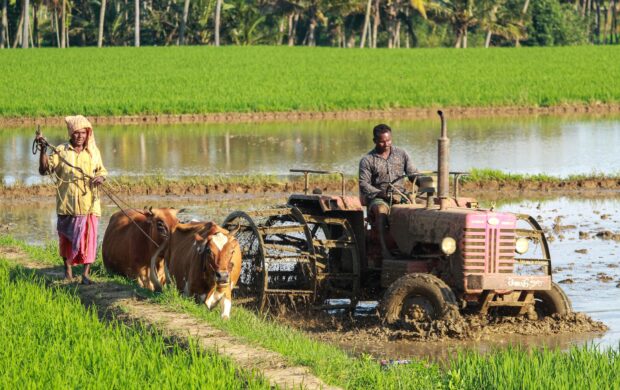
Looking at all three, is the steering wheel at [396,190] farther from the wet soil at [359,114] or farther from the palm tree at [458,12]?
the palm tree at [458,12]

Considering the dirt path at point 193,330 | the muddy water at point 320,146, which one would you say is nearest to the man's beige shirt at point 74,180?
the dirt path at point 193,330

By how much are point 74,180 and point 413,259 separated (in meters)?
3.31

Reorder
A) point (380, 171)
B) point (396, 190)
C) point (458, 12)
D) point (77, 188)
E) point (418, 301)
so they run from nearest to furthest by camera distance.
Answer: point (418, 301), point (396, 190), point (380, 171), point (77, 188), point (458, 12)

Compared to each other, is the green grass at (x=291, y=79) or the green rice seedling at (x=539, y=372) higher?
the green grass at (x=291, y=79)

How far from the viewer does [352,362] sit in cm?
827

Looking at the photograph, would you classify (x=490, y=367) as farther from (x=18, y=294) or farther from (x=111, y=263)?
(x=111, y=263)

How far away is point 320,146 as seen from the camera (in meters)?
28.0

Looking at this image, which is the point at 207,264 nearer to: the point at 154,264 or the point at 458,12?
the point at 154,264

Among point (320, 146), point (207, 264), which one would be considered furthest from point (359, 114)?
point (207, 264)

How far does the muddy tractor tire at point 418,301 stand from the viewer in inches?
388

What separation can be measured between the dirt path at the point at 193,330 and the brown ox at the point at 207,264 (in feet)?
1.14

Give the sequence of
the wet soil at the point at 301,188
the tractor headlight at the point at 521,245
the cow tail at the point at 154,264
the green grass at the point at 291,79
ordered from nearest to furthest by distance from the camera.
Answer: the tractor headlight at the point at 521,245 → the cow tail at the point at 154,264 → the wet soil at the point at 301,188 → the green grass at the point at 291,79

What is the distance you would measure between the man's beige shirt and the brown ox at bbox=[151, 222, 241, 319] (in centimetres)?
123

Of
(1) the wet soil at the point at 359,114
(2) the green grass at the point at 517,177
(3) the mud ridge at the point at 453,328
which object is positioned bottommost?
(3) the mud ridge at the point at 453,328
